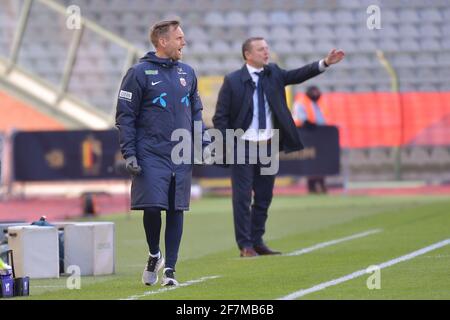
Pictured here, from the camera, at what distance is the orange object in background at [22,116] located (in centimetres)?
2930

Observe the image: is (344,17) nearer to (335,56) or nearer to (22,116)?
(22,116)

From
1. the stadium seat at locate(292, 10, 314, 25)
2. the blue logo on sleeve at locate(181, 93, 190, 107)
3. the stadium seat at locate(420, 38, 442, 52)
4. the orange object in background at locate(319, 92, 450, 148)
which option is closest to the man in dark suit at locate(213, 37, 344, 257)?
Answer: the blue logo on sleeve at locate(181, 93, 190, 107)

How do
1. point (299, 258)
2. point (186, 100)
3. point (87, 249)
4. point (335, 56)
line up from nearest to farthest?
point (186, 100), point (87, 249), point (335, 56), point (299, 258)

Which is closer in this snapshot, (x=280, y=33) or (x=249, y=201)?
(x=249, y=201)

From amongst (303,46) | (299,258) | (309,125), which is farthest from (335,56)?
(303,46)

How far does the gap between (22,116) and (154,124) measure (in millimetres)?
19170

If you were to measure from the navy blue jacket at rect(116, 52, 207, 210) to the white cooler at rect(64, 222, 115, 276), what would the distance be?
1.77 meters

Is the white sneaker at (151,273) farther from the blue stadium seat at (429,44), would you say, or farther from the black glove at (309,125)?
the blue stadium seat at (429,44)

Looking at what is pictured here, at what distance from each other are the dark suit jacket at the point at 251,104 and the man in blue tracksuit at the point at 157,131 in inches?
114

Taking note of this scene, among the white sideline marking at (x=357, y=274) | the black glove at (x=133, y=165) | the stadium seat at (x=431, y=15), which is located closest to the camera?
the white sideline marking at (x=357, y=274)

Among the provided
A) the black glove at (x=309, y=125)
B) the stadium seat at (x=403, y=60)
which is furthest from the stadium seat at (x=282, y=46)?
the black glove at (x=309, y=125)

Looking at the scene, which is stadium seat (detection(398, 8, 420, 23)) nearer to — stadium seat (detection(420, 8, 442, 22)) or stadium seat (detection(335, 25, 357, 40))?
stadium seat (detection(420, 8, 442, 22))

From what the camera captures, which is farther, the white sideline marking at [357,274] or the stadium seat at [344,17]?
the stadium seat at [344,17]

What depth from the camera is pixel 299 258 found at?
1278cm
